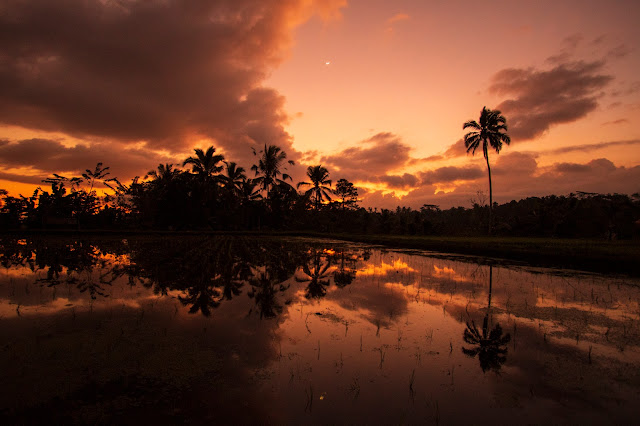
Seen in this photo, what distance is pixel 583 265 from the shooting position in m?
12.4

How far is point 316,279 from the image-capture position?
30.6 ft

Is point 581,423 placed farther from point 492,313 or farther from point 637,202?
point 637,202

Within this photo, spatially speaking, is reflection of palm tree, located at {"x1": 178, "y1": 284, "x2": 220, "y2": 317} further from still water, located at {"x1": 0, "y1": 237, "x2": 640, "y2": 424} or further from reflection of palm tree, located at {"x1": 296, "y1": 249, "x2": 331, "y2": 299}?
reflection of palm tree, located at {"x1": 296, "y1": 249, "x2": 331, "y2": 299}

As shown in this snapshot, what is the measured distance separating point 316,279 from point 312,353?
17.5ft

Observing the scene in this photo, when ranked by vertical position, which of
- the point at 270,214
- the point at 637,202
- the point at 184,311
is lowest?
the point at 184,311

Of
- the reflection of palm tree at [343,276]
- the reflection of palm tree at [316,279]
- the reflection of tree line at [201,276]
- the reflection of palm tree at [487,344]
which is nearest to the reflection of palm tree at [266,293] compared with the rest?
the reflection of tree line at [201,276]

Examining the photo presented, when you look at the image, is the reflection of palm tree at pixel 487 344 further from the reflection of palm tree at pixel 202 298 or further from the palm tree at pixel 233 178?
the palm tree at pixel 233 178

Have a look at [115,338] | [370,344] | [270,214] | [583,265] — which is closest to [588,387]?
[370,344]

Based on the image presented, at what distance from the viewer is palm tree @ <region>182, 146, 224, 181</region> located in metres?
34.6

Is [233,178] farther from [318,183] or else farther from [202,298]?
[202,298]

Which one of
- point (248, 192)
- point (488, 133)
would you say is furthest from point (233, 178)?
point (488, 133)

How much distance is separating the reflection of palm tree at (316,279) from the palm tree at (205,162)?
26.2 m

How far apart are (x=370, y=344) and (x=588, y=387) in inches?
96.0

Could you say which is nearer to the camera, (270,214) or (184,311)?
(184,311)
